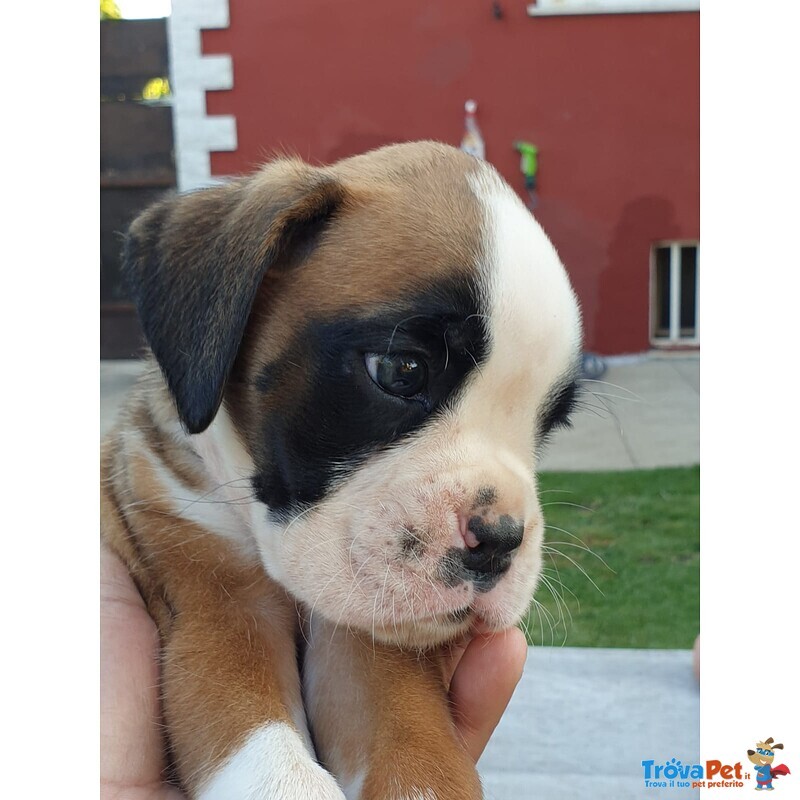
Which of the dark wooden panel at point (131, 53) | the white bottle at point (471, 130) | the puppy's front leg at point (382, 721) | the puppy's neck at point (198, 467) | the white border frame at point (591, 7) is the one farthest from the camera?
the white bottle at point (471, 130)

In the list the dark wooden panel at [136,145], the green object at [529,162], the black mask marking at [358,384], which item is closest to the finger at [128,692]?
the black mask marking at [358,384]

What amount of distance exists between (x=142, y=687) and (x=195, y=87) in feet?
3.18

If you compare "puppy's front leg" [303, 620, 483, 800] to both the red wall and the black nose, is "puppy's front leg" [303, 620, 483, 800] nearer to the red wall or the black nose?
the black nose

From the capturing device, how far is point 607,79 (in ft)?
4.93

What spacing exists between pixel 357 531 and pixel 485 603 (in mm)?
169

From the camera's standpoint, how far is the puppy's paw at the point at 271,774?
981 millimetres

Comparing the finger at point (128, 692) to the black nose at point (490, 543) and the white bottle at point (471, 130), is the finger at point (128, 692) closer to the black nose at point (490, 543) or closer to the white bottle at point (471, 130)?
the black nose at point (490, 543)

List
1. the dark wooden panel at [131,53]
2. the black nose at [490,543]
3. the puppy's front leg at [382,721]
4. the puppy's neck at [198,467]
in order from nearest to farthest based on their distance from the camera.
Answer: the black nose at [490,543] → the puppy's front leg at [382,721] → the puppy's neck at [198,467] → the dark wooden panel at [131,53]

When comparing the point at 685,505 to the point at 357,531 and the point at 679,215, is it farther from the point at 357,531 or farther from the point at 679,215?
the point at 357,531

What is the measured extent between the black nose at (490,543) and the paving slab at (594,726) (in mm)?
533

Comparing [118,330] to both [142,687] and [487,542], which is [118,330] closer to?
[142,687]
